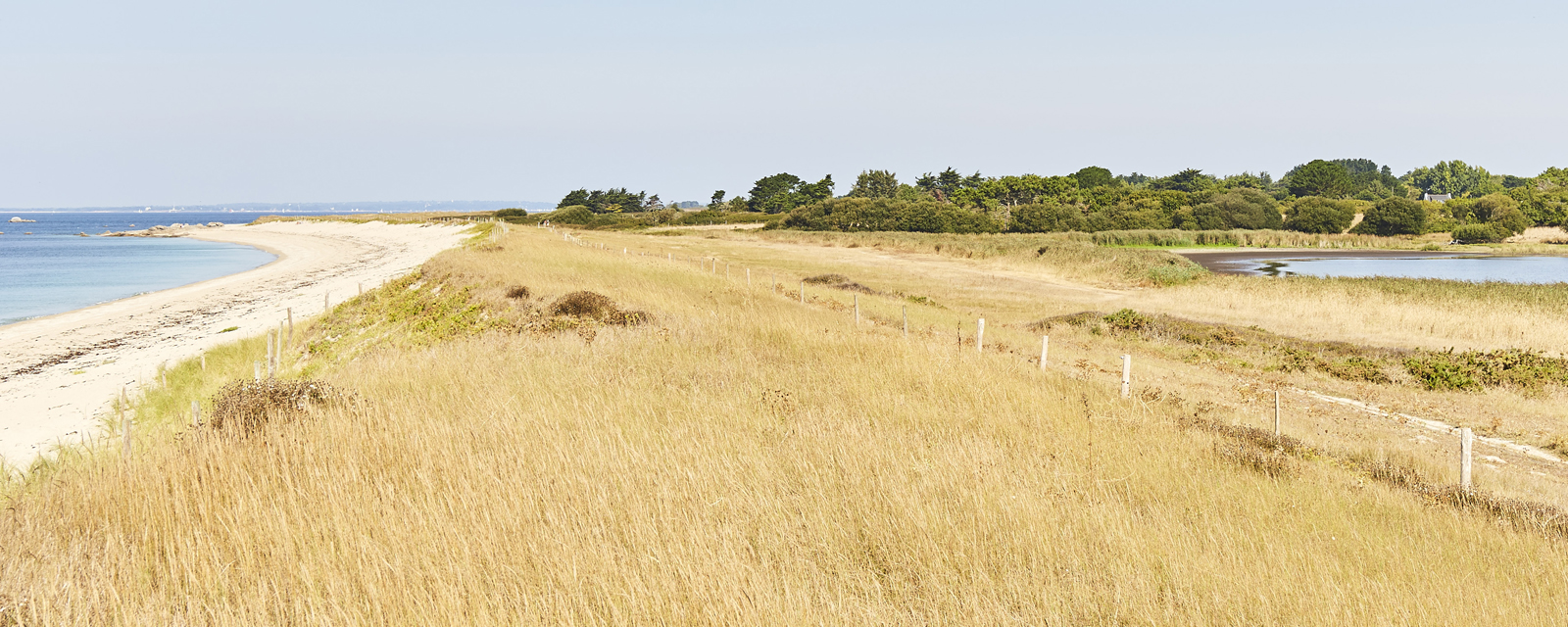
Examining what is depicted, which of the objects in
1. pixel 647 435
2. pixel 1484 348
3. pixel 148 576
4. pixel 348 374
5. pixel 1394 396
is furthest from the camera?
pixel 1484 348

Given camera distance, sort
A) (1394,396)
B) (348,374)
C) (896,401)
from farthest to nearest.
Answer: (1394,396), (348,374), (896,401)

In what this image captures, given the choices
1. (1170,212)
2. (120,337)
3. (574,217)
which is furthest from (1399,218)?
(120,337)

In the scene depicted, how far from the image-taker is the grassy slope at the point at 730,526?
15.1 ft

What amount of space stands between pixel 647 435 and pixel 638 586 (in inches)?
123


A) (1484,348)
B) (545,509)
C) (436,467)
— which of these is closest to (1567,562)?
(545,509)

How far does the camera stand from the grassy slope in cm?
461

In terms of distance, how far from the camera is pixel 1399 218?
9488 centimetres

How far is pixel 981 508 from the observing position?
584 cm

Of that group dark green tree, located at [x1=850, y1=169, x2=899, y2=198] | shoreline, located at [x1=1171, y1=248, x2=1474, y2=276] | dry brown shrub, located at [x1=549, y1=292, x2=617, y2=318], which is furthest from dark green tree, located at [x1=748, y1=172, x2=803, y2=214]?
dry brown shrub, located at [x1=549, y1=292, x2=617, y2=318]

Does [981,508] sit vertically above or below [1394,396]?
above

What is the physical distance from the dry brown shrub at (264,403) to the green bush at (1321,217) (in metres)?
111

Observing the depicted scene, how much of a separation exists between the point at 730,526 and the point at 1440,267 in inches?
2899

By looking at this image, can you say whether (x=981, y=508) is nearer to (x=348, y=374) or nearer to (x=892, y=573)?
(x=892, y=573)

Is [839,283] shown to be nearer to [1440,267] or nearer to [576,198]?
[1440,267]
